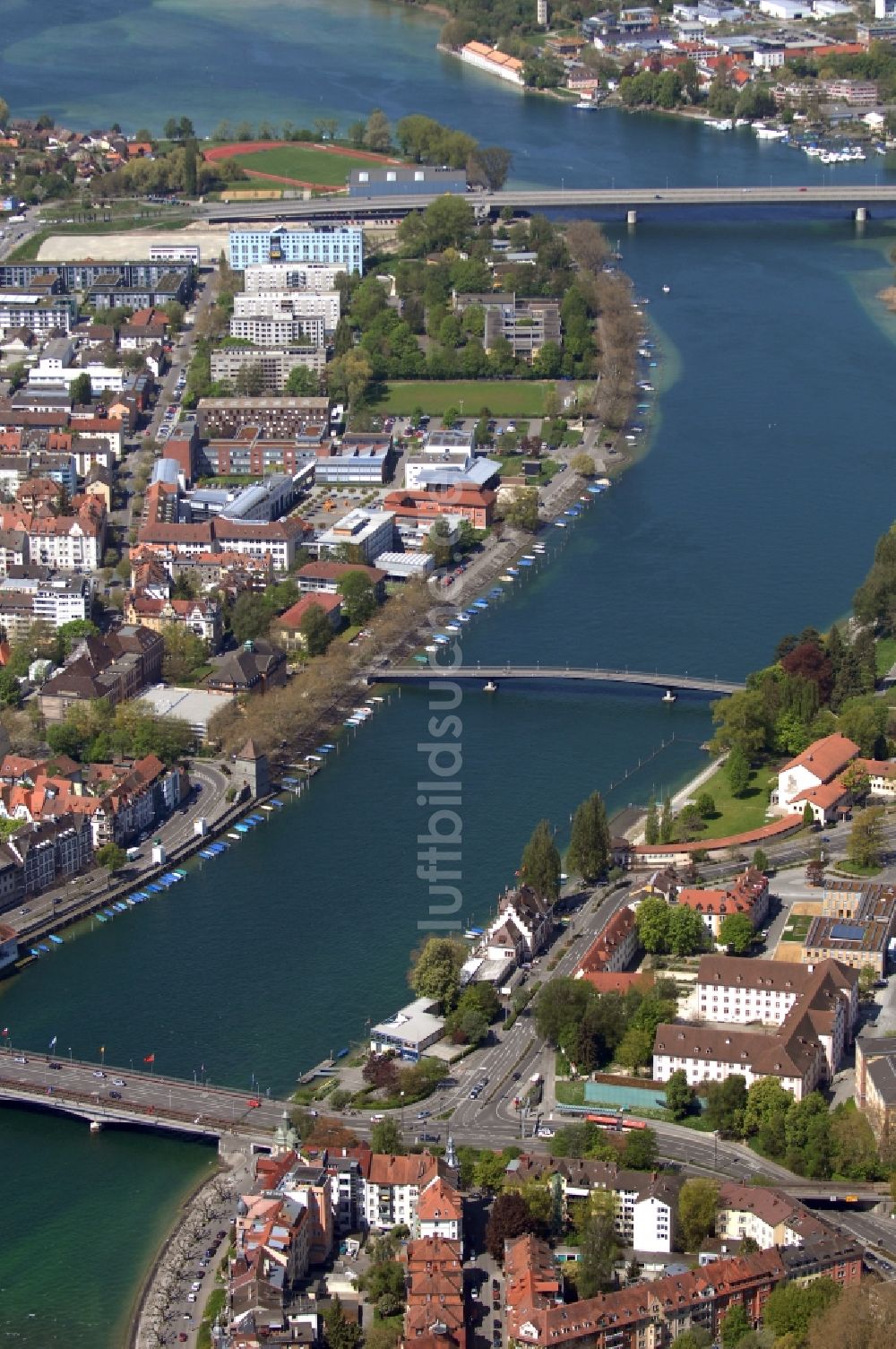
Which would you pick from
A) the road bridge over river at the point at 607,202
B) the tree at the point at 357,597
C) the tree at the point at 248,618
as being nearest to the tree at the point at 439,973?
the tree at the point at 248,618

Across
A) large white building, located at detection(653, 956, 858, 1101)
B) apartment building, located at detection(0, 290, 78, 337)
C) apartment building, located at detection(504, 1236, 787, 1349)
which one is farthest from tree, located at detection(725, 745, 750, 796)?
apartment building, located at detection(0, 290, 78, 337)

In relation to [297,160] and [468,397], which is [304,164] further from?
[468,397]

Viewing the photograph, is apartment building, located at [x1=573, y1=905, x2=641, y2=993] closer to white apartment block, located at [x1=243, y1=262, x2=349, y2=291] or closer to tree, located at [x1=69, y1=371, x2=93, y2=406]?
tree, located at [x1=69, y1=371, x2=93, y2=406]

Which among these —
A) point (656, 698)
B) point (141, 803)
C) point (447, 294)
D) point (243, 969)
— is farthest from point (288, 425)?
point (243, 969)

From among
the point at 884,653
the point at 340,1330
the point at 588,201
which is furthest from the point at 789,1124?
the point at 588,201

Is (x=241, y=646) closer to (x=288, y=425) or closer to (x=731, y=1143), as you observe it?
(x=288, y=425)

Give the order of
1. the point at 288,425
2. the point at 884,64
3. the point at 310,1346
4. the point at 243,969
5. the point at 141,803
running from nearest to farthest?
the point at 310,1346
the point at 243,969
the point at 141,803
the point at 288,425
the point at 884,64

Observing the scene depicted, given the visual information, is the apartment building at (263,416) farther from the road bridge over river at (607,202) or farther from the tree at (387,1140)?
the tree at (387,1140)
